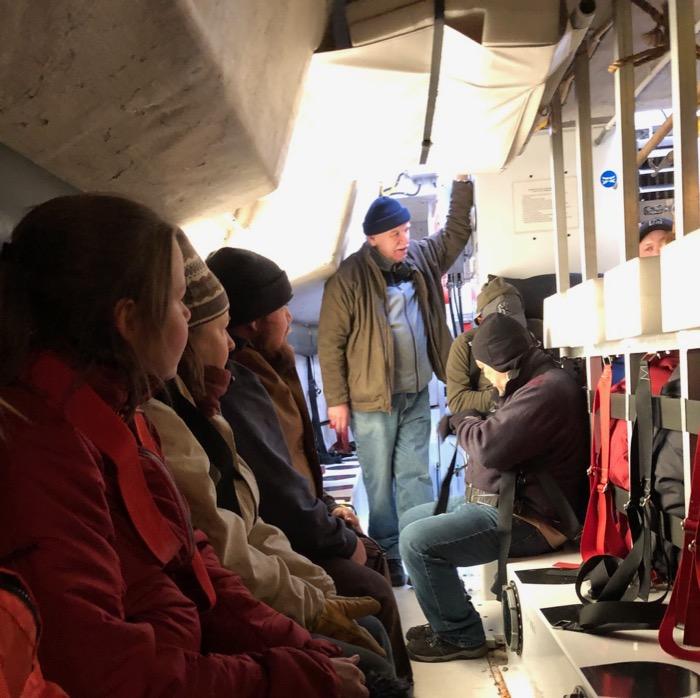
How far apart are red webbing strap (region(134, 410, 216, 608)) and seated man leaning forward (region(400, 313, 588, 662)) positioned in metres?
1.49

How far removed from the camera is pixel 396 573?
11.8 ft

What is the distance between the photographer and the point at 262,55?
5.28 feet

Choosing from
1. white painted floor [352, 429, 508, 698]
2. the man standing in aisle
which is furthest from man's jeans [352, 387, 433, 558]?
white painted floor [352, 429, 508, 698]

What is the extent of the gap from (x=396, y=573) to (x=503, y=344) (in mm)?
1472

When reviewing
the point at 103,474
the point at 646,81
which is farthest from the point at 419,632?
the point at 646,81

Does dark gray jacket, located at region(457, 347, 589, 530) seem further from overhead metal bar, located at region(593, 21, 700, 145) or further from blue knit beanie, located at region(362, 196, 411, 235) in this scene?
blue knit beanie, located at region(362, 196, 411, 235)

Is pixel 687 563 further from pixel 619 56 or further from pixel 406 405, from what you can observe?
pixel 406 405

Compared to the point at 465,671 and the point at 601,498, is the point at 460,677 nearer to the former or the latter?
the point at 465,671

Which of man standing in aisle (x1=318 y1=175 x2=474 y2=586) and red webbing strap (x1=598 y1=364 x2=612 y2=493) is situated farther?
man standing in aisle (x1=318 y1=175 x2=474 y2=586)

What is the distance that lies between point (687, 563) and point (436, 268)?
269cm

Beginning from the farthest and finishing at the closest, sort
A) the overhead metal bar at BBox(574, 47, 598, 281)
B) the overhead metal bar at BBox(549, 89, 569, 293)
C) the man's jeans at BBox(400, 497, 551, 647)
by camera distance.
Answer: the overhead metal bar at BBox(549, 89, 569, 293) < the overhead metal bar at BBox(574, 47, 598, 281) < the man's jeans at BBox(400, 497, 551, 647)

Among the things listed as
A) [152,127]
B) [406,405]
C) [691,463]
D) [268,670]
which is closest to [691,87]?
[691,463]

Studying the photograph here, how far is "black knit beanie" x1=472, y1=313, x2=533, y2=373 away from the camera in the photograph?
268 centimetres

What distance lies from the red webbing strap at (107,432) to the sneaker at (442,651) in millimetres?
1962
